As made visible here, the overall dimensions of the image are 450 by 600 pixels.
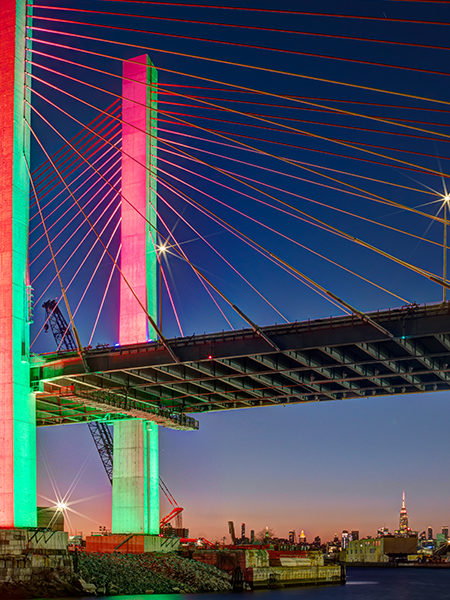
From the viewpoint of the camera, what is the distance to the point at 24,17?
4678cm

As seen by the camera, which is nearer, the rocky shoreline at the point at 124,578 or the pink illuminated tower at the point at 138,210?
the rocky shoreline at the point at 124,578

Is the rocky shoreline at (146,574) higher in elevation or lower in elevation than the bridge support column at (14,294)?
lower

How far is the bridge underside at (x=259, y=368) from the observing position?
4541cm

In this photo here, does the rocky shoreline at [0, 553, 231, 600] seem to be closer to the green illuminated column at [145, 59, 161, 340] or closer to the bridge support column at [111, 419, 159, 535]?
the bridge support column at [111, 419, 159, 535]

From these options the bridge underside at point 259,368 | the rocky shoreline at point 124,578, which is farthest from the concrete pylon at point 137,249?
the bridge underside at point 259,368

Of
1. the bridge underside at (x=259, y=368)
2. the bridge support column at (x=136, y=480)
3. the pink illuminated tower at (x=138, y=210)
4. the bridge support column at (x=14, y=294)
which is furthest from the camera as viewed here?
the bridge support column at (x=136, y=480)

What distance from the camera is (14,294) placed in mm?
44812

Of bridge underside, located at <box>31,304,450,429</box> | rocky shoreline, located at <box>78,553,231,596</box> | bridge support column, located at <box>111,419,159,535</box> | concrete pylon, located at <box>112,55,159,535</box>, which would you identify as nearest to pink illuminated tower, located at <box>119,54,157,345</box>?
concrete pylon, located at <box>112,55,159,535</box>

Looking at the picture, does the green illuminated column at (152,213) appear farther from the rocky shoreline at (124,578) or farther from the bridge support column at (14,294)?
the rocky shoreline at (124,578)

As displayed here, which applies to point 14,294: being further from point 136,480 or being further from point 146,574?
point 146,574

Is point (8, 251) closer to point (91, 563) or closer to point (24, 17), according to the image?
point (24, 17)

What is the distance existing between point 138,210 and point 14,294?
51.4ft

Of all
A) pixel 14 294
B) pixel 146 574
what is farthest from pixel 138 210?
pixel 146 574

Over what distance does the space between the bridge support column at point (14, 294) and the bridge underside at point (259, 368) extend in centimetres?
315
